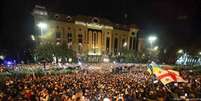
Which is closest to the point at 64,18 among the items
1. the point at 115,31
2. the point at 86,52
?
the point at 86,52

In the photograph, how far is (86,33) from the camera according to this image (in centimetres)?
9656

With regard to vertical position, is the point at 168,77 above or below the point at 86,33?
below

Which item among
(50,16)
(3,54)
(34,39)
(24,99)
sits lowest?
(24,99)

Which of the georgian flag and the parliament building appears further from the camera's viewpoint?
the parliament building

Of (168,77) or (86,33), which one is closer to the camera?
(168,77)

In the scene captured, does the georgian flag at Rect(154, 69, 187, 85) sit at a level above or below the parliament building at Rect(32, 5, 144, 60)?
below

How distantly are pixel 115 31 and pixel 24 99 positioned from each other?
92.2m

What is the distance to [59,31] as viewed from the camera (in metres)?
86.6

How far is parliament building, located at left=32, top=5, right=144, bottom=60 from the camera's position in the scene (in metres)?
81.7

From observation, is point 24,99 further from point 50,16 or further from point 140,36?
point 140,36

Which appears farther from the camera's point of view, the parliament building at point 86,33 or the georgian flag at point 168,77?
the parliament building at point 86,33

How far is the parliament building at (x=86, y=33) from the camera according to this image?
81.7 metres

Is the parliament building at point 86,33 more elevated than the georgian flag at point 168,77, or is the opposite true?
the parliament building at point 86,33

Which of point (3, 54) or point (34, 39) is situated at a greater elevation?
point (34, 39)
